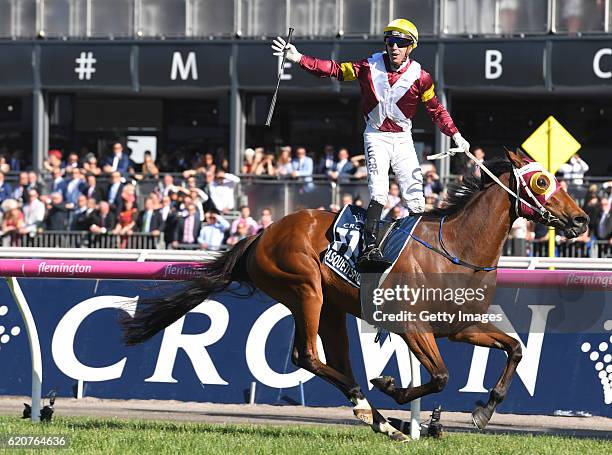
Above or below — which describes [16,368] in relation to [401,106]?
below

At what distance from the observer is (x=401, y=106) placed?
784 centimetres

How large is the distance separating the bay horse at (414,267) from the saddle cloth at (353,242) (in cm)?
5

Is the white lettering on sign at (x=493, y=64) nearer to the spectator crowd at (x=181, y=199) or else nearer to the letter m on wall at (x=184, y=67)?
the spectator crowd at (x=181, y=199)

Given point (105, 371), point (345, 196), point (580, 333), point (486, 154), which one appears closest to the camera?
point (580, 333)

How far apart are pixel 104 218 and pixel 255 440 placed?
9.39 meters

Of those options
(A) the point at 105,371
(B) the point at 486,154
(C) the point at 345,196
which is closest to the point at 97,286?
(A) the point at 105,371

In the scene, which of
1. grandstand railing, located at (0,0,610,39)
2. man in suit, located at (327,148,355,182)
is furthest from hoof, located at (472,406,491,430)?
grandstand railing, located at (0,0,610,39)

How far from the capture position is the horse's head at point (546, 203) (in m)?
7.59

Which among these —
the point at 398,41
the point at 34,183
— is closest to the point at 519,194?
the point at 398,41

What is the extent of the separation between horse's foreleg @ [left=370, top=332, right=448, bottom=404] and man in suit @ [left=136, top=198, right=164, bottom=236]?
8398mm

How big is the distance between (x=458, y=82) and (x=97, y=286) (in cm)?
1041

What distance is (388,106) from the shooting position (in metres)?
7.83

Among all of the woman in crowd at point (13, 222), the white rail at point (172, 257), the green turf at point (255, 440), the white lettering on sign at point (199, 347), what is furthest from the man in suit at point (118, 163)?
the green turf at point (255, 440)

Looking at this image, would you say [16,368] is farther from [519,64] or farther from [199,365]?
[519,64]
